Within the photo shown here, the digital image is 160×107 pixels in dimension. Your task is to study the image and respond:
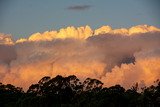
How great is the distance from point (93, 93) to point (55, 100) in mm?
8453

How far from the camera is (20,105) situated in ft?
335

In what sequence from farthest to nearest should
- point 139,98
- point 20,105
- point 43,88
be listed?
point 43,88 < point 20,105 < point 139,98

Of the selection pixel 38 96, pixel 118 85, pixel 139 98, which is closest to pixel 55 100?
pixel 38 96

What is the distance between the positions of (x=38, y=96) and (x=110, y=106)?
18.0 meters

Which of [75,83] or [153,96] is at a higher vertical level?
[75,83]

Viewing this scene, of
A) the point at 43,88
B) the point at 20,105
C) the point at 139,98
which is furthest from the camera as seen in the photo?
the point at 43,88

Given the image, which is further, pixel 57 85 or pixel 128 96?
pixel 57 85

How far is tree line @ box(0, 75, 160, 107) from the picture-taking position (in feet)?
309

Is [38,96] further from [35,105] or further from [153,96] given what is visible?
[153,96]

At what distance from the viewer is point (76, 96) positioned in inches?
4232

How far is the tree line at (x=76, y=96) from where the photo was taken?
94.3 m

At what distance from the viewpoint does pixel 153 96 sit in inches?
3765

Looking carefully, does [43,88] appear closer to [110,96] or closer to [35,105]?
[35,105]

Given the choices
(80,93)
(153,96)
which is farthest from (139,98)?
(80,93)
